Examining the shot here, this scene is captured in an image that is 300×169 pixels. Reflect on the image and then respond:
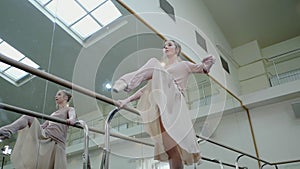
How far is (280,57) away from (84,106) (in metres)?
5.34

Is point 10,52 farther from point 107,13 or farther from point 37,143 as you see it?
point 107,13

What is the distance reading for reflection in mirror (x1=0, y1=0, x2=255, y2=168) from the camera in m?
1.67

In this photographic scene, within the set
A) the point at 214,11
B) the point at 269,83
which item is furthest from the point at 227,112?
the point at 214,11

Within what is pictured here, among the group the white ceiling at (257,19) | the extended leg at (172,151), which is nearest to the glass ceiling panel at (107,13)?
the extended leg at (172,151)

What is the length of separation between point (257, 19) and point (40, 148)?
19.3ft

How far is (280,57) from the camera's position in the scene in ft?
20.2

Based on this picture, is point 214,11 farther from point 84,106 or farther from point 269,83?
point 84,106

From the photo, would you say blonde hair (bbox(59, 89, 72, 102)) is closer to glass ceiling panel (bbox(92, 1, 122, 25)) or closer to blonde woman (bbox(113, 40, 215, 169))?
blonde woman (bbox(113, 40, 215, 169))


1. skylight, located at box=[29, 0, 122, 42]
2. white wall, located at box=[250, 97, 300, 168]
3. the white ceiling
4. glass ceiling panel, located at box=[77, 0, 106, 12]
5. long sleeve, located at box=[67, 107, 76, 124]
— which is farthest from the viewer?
the white ceiling

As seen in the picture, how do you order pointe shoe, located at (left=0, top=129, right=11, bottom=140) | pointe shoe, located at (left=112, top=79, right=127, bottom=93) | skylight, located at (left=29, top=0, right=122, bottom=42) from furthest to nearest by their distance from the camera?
skylight, located at (left=29, top=0, right=122, bottom=42) < pointe shoe, located at (left=0, top=129, right=11, bottom=140) < pointe shoe, located at (left=112, top=79, right=127, bottom=93)

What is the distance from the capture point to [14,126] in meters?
1.40

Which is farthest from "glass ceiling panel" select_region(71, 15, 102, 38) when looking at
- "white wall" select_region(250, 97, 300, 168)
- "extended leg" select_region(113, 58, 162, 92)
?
"white wall" select_region(250, 97, 300, 168)

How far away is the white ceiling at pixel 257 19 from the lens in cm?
598

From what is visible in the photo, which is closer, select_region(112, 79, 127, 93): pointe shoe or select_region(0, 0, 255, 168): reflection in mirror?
select_region(112, 79, 127, 93): pointe shoe
